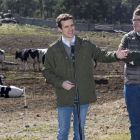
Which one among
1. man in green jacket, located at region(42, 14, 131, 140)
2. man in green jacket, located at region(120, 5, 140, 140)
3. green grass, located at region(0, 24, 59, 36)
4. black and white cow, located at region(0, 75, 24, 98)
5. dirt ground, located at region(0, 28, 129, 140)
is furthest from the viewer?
green grass, located at region(0, 24, 59, 36)

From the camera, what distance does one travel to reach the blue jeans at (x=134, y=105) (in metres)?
5.55

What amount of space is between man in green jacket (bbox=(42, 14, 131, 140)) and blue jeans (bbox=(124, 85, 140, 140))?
66 cm

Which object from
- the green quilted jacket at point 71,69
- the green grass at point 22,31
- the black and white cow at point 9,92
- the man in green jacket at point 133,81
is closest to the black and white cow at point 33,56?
the black and white cow at point 9,92

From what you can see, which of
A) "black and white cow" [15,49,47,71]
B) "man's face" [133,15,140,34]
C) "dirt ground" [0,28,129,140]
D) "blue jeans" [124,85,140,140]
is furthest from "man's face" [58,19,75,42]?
"black and white cow" [15,49,47,71]

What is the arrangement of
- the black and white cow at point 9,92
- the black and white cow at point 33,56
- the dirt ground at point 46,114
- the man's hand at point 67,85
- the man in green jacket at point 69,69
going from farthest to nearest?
the black and white cow at point 33,56, the black and white cow at point 9,92, the dirt ground at point 46,114, the man in green jacket at point 69,69, the man's hand at point 67,85

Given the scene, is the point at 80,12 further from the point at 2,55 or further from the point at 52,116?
the point at 52,116

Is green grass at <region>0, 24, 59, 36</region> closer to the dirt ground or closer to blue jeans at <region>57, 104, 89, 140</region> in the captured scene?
the dirt ground

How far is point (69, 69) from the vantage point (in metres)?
5.18

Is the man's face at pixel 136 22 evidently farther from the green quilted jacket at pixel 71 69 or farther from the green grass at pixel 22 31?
the green grass at pixel 22 31

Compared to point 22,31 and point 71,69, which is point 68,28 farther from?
point 22,31

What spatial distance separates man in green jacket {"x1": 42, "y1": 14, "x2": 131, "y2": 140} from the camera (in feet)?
17.0

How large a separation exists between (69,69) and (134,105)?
133cm

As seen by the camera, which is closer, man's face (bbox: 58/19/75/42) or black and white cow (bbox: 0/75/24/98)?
man's face (bbox: 58/19/75/42)

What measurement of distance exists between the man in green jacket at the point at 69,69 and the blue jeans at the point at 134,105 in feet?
2.18
